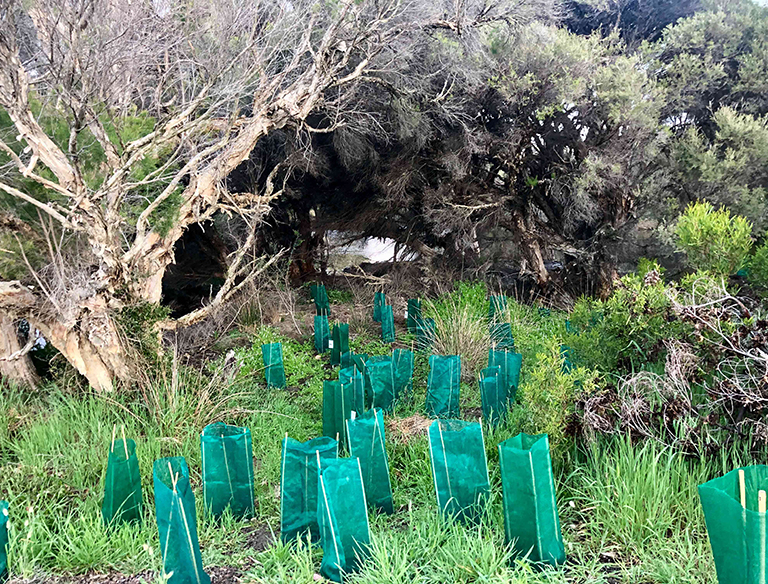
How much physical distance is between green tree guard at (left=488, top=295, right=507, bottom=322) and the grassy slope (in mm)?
2578

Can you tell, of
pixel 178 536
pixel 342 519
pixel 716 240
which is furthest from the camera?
pixel 716 240

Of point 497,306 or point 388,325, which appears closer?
point 497,306

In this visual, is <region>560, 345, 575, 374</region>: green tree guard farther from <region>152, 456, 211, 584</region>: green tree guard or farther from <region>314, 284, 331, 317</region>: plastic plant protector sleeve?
<region>314, 284, 331, 317</region>: plastic plant protector sleeve

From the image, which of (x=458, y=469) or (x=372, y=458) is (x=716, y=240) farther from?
(x=372, y=458)

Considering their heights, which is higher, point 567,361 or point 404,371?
point 567,361

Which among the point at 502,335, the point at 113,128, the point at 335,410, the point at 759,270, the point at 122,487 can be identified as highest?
the point at 113,128

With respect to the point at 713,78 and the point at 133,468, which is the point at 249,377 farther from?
the point at 713,78

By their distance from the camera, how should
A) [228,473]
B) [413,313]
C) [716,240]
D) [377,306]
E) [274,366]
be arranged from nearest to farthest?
1. [228,473]
2. [716,240]
3. [274,366]
4. [413,313]
5. [377,306]

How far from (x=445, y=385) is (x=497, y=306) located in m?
2.31

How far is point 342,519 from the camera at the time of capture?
2.20 meters

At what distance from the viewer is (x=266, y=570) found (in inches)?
91.7

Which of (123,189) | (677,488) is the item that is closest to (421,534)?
(677,488)

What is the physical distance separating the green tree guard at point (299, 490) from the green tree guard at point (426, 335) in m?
2.91

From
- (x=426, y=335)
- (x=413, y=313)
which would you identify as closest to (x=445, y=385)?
(x=426, y=335)
